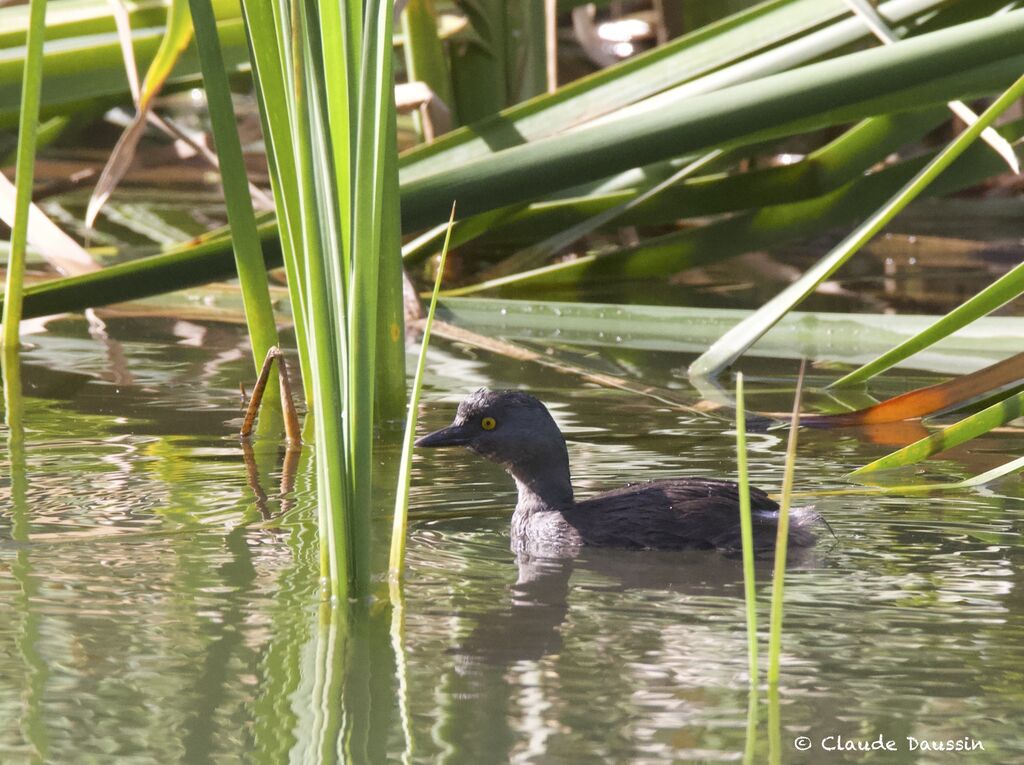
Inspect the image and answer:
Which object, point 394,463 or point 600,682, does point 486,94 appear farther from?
point 600,682

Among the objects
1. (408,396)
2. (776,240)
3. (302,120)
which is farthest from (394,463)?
(776,240)

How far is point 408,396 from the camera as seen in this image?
560cm

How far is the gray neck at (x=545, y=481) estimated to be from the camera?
14.0 feet

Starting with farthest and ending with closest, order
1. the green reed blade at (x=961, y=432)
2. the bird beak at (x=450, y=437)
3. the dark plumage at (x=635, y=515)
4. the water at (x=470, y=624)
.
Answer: the bird beak at (x=450, y=437) → the dark plumage at (x=635, y=515) → the green reed blade at (x=961, y=432) → the water at (x=470, y=624)

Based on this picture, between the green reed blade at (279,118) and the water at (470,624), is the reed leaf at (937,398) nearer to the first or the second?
the water at (470,624)

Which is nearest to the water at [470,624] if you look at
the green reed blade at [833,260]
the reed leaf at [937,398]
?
the reed leaf at [937,398]

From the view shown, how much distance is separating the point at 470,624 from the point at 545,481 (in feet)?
3.25

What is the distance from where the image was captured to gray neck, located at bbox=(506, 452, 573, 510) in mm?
4262

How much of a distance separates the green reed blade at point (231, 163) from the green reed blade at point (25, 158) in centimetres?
53

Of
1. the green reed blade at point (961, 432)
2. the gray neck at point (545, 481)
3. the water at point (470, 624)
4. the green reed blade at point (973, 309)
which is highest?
the green reed blade at point (973, 309)

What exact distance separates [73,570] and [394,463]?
129 cm

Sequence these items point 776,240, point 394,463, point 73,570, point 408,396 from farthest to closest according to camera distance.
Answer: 1. point 776,240
2. point 408,396
3. point 394,463
4. point 73,570

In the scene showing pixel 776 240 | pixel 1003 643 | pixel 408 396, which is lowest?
pixel 1003 643

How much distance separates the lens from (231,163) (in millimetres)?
4465
